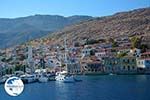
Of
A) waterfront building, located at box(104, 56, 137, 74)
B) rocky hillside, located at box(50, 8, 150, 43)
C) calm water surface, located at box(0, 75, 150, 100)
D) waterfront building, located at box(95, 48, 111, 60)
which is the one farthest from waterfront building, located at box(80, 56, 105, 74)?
rocky hillside, located at box(50, 8, 150, 43)

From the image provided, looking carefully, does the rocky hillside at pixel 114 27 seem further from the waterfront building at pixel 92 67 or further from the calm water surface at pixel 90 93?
the calm water surface at pixel 90 93

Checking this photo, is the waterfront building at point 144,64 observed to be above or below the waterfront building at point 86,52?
below

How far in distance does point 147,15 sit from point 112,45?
4720 centimetres

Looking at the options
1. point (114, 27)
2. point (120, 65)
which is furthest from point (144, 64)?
point (114, 27)

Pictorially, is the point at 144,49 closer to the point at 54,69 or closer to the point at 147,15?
the point at 54,69

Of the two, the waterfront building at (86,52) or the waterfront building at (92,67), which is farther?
the waterfront building at (86,52)

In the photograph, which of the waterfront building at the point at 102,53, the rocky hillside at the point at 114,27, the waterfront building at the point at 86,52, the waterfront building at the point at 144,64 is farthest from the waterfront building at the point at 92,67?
the rocky hillside at the point at 114,27

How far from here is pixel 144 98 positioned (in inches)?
1189

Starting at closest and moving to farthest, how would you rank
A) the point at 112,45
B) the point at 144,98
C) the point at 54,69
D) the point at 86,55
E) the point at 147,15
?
the point at 144,98 < the point at 54,69 < the point at 86,55 < the point at 112,45 < the point at 147,15

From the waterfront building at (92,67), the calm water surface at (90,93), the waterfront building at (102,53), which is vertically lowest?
the calm water surface at (90,93)

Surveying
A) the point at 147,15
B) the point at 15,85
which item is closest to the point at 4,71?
the point at 15,85

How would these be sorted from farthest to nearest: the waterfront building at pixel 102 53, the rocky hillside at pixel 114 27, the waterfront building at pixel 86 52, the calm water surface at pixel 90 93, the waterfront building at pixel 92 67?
the rocky hillside at pixel 114 27 → the waterfront building at pixel 86 52 → the waterfront building at pixel 102 53 → the waterfront building at pixel 92 67 → the calm water surface at pixel 90 93

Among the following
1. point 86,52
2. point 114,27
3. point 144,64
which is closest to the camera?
point 144,64

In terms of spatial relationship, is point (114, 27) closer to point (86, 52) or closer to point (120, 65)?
point (86, 52)
